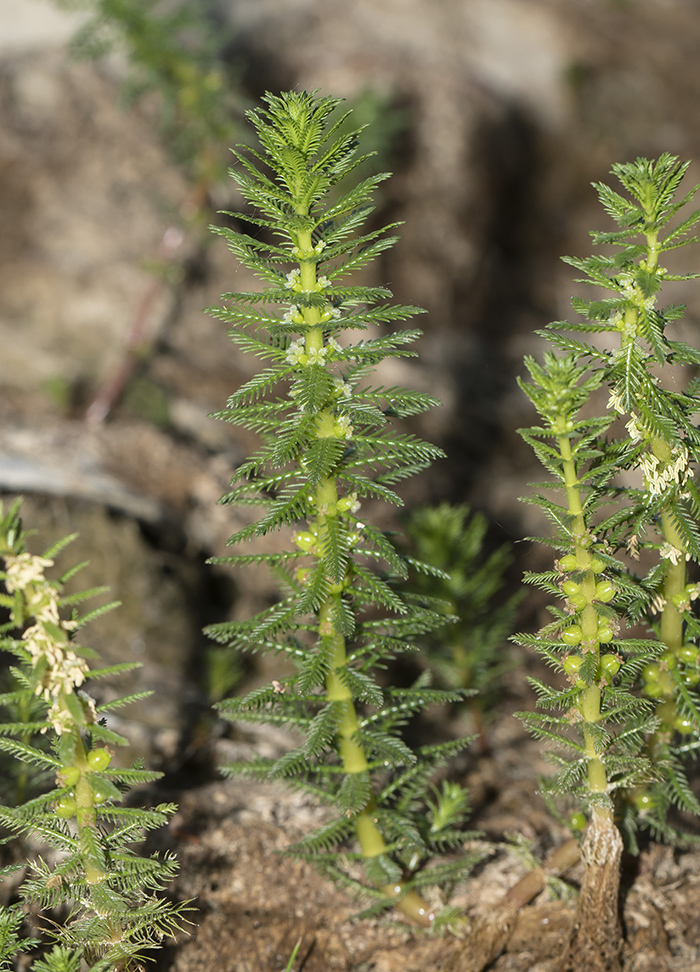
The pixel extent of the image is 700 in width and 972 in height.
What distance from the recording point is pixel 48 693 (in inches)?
86.5

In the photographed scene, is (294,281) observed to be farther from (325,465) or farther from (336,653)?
(336,653)

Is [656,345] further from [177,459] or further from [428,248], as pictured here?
[428,248]

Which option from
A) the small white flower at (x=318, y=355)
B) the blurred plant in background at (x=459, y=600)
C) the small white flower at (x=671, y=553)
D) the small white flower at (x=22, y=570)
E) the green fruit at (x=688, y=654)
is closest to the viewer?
the small white flower at (x=22, y=570)

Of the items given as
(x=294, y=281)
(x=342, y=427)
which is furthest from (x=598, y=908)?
(x=294, y=281)

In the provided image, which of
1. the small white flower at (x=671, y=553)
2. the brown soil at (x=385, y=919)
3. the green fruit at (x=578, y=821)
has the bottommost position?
the brown soil at (x=385, y=919)

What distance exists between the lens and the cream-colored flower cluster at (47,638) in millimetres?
2102

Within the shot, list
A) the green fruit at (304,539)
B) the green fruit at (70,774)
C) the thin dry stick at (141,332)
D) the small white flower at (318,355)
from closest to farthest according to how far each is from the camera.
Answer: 1. the green fruit at (70,774)
2. the small white flower at (318,355)
3. the green fruit at (304,539)
4. the thin dry stick at (141,332)

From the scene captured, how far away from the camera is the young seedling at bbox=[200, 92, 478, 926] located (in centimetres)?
229

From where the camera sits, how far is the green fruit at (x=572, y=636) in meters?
2.38

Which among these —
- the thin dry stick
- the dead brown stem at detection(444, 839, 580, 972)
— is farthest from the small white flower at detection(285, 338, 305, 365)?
the thin dry stick

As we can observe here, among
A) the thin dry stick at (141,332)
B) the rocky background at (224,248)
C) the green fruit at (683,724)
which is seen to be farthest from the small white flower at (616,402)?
the thin dry stick at (141,332)

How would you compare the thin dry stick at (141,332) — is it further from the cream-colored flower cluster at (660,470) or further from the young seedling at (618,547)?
the cream-colored flower cluster at (660,470)

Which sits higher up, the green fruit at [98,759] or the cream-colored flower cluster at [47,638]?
the cream-colored flower cluster at [47,638]

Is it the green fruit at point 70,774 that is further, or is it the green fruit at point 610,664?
the green fruit at point 610,664
